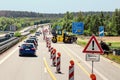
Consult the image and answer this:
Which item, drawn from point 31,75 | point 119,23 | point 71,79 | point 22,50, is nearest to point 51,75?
point 31,75

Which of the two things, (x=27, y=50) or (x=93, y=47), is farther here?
(x=27, y=50)

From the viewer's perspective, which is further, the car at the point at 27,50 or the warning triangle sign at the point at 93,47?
the car at the point at 27,50

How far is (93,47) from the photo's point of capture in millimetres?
16172

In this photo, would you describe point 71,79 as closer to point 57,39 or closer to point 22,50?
point 22,50

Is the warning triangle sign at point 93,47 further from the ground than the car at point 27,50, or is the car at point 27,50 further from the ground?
the warning triangle sign at point 93,47

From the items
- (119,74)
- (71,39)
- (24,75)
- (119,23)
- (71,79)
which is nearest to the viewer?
(71,79)

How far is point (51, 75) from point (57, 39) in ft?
176

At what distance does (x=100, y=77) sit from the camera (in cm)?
2397

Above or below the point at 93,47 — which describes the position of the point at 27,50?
below

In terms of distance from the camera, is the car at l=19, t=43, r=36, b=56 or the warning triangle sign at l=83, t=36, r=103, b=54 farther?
the car at l=19, t=43, r=36, b=56

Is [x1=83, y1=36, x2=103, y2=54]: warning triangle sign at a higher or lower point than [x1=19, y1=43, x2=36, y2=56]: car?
higher

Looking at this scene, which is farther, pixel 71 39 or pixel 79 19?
pixel 79 19

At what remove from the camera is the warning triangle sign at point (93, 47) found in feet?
52.6

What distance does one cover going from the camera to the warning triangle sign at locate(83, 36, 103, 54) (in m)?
16.0
